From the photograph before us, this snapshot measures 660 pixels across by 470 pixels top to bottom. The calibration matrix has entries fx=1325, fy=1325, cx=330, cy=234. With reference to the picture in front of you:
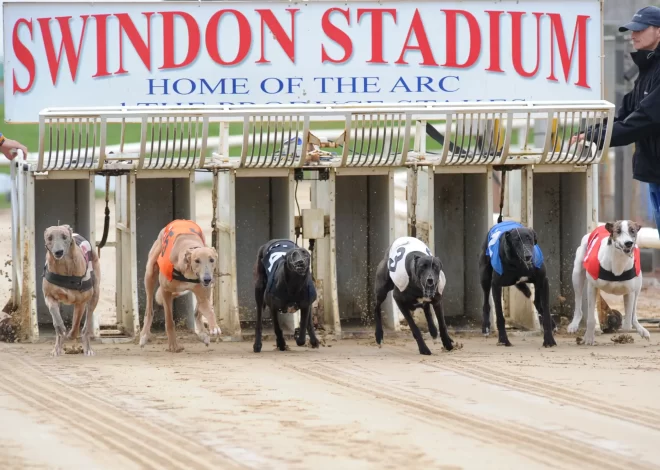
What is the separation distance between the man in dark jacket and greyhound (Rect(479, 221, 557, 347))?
83cm

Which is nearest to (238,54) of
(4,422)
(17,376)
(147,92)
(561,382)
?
(147,92)

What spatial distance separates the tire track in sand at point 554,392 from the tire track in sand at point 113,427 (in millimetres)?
1814

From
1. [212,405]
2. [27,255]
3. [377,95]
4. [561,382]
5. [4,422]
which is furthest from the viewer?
[377,95]

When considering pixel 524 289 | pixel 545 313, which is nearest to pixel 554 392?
pixel 545 313

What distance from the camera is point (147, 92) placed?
9273mm

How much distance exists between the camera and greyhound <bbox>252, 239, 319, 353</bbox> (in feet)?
26.3

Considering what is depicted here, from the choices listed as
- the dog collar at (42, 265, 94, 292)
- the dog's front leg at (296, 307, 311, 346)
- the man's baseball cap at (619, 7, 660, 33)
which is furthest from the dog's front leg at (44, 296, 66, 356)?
the man's baseball cap at (619, 7, 660, 33)

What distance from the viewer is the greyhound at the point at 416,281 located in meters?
7.94

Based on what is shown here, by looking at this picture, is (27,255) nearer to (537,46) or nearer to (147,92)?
(147,92)

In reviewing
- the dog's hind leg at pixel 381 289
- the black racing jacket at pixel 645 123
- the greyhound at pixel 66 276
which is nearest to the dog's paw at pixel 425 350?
the dog's hind leg at pixel 381 289

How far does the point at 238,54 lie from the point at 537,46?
2184mm

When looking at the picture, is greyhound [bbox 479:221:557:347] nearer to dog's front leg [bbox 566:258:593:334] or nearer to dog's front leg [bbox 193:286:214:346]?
dog's front leg [bbox 566:258:593:334]

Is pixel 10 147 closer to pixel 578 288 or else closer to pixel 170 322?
pixel 170 322

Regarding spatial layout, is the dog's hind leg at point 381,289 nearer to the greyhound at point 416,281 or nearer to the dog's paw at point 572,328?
the greyhound at point 416,281
